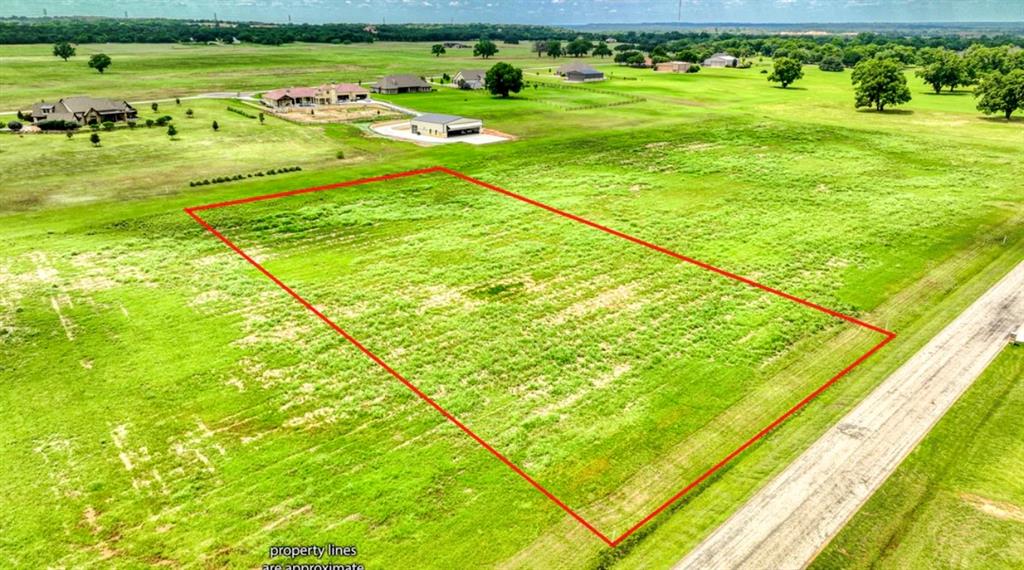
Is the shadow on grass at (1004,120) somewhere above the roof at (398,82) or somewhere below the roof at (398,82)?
below

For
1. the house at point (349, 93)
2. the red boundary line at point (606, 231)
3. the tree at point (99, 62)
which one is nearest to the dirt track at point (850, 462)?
the red boundary line at point (606, 231)

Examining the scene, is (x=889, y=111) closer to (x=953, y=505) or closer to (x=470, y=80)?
(x=470, y=80)

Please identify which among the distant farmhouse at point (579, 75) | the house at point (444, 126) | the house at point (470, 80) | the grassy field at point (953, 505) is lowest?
the grassy field at point (953, 505)

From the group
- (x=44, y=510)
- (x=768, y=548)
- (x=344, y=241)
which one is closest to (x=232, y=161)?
(x=344, y=241)

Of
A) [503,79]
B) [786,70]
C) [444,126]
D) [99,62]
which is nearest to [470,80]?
[503,79]

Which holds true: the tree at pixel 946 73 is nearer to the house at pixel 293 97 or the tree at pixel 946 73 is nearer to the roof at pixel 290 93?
the house at pixel 293 97

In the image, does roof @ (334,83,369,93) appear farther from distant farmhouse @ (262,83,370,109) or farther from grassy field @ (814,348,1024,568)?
grassy field @ (814,348,1024,568)

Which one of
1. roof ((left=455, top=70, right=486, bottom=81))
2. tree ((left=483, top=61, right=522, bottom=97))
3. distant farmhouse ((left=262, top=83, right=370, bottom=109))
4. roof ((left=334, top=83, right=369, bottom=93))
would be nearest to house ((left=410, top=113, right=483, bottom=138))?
distant farmhouse ((left=262, top=83, right=370, bottom=109))
